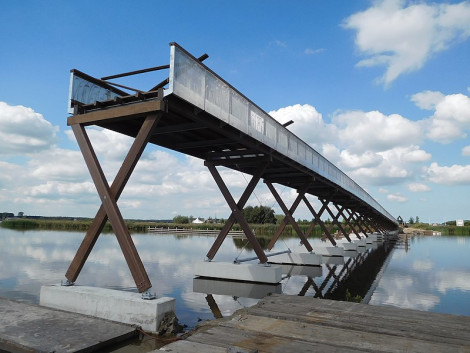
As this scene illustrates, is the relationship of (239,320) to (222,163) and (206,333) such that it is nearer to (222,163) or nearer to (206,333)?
(206,333)

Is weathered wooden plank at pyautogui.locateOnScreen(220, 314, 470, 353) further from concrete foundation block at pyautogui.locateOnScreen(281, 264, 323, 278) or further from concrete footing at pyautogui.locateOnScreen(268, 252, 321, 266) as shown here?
concrete footing at pyautogui.locateOnScreen(268, 252, 321, 266)

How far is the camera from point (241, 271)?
58.3ft

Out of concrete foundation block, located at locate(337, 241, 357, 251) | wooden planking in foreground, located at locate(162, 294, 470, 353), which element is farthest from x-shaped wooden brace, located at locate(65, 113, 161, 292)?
concrete foundation block, located at locate(337, 241, 357, 251)

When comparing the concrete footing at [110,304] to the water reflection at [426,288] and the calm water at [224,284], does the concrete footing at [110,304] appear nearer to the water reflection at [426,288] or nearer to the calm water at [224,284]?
the calm water at [224,284]

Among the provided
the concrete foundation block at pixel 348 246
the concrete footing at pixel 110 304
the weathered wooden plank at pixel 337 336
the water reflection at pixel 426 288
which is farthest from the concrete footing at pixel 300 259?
the weathered wooden plank at pixel 337 336

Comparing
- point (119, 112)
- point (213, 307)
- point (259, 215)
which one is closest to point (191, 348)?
point (213, 307)

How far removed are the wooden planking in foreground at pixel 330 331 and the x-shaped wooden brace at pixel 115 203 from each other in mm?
3009

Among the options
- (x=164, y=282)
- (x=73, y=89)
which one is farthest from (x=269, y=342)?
(x=164, y=282)

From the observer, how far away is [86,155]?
450 inches

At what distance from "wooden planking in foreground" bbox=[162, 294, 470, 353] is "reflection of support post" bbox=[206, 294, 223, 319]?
2.40 metres

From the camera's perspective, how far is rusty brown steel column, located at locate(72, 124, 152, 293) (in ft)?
31.4

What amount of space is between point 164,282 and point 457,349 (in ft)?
44.4

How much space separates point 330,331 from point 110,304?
5.86 meters

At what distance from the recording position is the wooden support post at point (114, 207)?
31.6 ft
